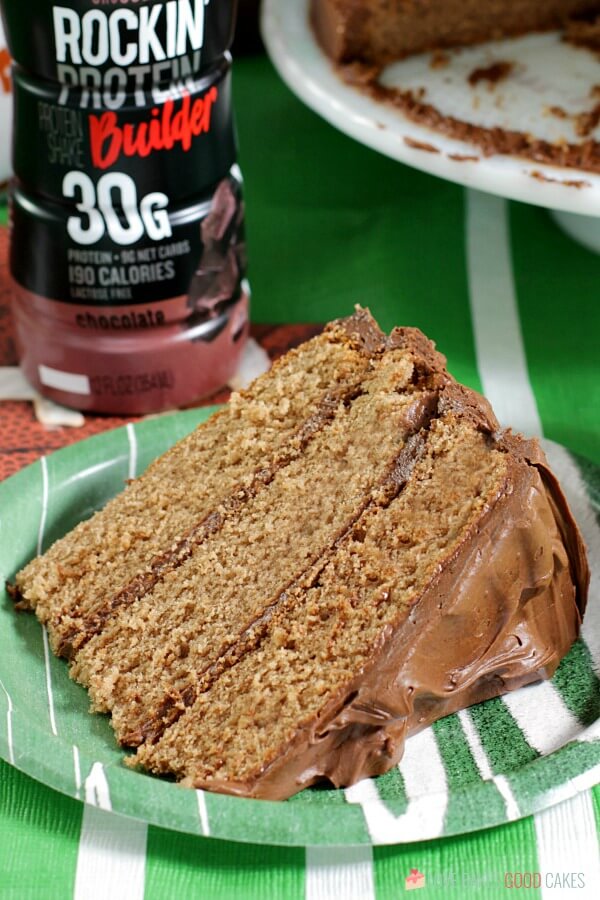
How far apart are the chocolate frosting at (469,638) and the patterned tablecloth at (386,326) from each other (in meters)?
0.08

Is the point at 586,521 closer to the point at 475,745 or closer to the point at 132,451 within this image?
the point at 475,745

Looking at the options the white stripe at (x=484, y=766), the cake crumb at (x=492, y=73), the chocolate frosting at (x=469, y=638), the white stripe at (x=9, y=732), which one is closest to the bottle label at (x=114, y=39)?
the chocolate frosting at (x=469, y=638)

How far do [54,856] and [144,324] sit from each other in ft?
3.13

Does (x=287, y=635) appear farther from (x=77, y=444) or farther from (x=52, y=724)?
(x=77, y=444)

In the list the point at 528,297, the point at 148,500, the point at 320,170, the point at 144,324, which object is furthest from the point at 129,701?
the point at 320,170

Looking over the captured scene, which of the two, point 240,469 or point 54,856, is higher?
point 240,469

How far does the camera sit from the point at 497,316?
2.42 metres

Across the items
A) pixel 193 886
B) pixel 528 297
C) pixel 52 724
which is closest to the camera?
pixel 193 886

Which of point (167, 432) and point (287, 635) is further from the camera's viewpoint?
point (167, 432)

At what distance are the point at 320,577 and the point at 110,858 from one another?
41 centimetres

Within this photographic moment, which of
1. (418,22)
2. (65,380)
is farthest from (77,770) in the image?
(418,22)

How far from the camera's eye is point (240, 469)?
66.2 inches

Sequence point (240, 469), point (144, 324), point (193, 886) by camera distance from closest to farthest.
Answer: point (193, 886), point (240, 469), point (144, 324)

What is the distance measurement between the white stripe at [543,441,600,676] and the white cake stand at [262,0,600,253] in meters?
0.54
